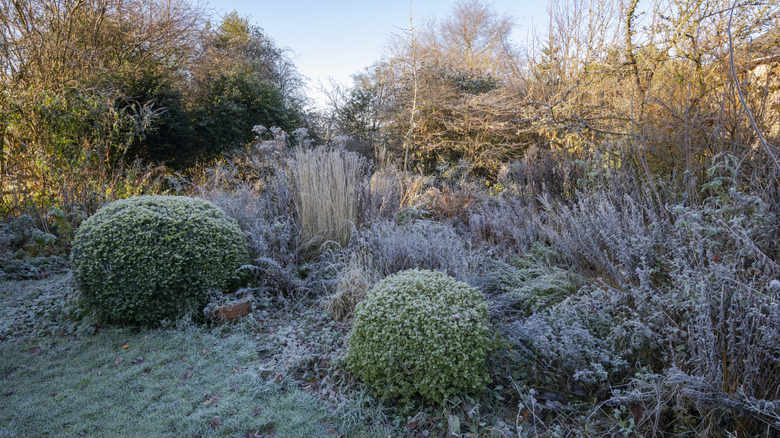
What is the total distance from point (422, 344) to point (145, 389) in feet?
5.12

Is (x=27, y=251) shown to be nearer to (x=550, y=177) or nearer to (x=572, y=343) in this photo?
(x=572, y=343)

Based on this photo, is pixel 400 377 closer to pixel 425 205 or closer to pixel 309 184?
pixel 309 184

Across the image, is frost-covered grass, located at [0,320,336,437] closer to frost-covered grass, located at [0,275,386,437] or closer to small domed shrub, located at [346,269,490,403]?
frost-covered grass, located at [0,275,386,437]

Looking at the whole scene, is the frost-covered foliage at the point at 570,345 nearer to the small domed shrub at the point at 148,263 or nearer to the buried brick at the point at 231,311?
the buried brick at the point at 231,311

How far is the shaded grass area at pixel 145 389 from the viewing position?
1941mm

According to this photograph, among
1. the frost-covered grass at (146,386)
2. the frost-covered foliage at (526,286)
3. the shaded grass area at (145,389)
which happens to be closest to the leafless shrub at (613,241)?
the frost-covered foliage at (526,286)

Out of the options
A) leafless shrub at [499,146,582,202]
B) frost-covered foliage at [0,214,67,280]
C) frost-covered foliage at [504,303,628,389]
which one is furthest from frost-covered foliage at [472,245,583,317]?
frost-covered foliage at [0,214,67,280]

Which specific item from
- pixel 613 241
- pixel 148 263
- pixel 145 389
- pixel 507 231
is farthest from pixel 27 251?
pixel 613 241

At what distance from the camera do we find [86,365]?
252cm

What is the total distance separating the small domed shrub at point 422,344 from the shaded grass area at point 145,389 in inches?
14.3

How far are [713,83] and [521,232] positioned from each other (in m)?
1.75

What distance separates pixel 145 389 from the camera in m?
2.25

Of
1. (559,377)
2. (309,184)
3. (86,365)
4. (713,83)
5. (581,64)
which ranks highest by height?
(581,64)

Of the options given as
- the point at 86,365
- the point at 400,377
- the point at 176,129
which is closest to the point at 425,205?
the point at 400,377
